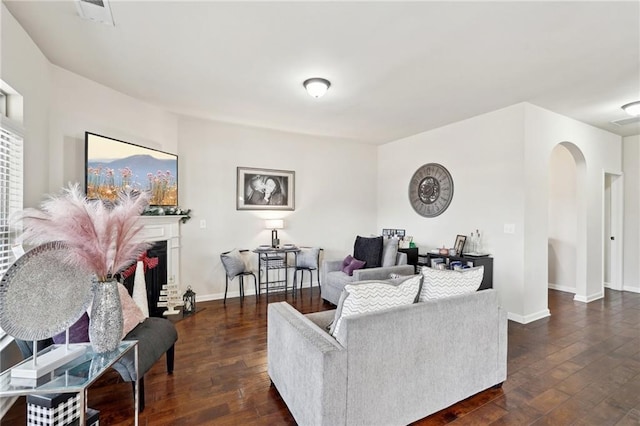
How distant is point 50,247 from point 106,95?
254 cm

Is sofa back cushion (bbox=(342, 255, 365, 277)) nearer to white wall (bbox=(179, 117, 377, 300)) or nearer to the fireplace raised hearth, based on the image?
white wall (bbox=(179, 117, 377, 300))

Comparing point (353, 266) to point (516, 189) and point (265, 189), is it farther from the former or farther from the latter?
point (516, 189)

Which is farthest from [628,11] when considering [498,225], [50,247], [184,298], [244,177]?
[184,298]

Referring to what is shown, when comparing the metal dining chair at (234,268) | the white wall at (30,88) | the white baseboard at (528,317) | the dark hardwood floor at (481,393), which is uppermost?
the white wall at (30,88)

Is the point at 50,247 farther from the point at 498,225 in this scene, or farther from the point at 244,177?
the point at 498,225

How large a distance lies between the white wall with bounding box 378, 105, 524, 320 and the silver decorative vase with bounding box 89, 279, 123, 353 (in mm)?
3968

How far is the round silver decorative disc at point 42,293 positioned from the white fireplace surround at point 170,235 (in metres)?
2.28

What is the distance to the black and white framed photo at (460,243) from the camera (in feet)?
13.4

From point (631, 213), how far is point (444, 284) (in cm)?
523

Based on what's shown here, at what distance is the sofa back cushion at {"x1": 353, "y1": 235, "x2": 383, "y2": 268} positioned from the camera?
4.39 meters

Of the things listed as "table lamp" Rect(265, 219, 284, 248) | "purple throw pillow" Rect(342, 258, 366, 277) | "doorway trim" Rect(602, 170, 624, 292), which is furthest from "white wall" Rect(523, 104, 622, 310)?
"table lamp" Rect(265, 219, 284, 248)

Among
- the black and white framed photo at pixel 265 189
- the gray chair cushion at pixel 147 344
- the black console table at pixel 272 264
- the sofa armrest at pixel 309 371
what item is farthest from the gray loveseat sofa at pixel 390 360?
the black and white framed photo at pixel 265 189

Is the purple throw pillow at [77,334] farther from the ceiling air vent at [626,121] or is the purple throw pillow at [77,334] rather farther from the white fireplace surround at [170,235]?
the ceiling air vent at [626,121]

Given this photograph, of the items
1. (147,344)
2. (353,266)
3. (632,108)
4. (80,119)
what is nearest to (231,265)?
(353,266)
